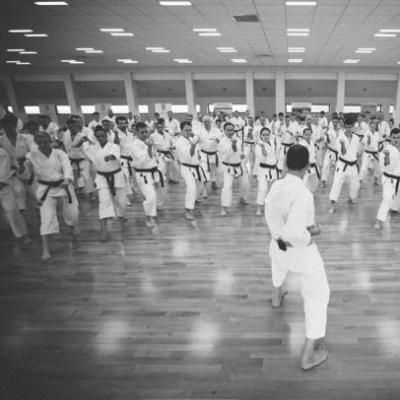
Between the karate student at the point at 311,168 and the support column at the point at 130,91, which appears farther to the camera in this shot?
the support column at the point at 130,91

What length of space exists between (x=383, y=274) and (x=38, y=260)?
3432 mm

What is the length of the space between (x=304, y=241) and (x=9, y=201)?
355cm

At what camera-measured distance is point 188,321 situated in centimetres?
233

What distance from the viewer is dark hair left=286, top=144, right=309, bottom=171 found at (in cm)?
183

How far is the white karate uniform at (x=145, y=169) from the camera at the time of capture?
4.15 m

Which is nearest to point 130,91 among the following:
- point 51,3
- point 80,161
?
point 51,3

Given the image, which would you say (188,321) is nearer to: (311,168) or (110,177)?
(110,177)

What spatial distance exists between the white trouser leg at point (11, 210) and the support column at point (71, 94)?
12017 millimetres

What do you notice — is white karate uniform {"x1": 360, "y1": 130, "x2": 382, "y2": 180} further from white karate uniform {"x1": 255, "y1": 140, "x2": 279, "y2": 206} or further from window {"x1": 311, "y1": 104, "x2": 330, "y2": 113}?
window {"x1": 311, "y1": 104, "x2": 330, "y2": 113}

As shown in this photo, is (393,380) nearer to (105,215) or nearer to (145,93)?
(105,215)

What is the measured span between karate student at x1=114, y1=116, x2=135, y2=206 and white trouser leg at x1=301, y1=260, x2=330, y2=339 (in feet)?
9.78

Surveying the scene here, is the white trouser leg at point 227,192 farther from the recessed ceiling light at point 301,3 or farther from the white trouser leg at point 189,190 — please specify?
the recessed ceiling light at point 301,3

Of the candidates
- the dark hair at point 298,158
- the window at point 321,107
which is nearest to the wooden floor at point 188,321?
the dark hair at point 298,158

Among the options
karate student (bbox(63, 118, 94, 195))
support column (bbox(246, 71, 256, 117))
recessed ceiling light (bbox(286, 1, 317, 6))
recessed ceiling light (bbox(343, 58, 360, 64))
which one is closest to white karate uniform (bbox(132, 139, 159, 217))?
karate student (bbox(63, 118, 94, 195))
